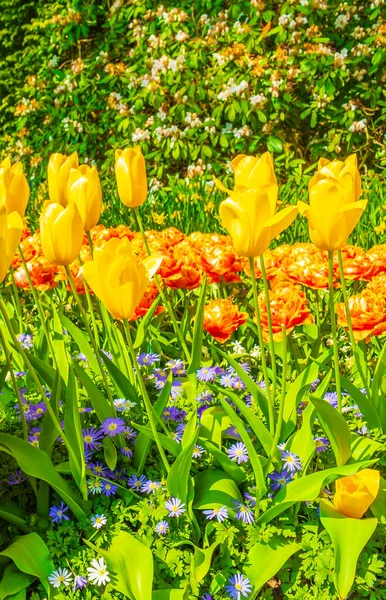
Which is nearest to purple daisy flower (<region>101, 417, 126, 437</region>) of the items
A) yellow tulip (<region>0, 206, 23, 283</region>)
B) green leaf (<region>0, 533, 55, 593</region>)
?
green leaf (<region>0, 533, 55, 593</region>)

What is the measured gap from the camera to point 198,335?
1.68m

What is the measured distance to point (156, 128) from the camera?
5113 mm

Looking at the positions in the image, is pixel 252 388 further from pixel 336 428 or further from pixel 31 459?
pixel 31 459

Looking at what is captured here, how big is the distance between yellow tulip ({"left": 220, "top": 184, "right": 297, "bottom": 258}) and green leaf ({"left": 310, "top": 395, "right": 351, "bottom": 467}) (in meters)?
0.31

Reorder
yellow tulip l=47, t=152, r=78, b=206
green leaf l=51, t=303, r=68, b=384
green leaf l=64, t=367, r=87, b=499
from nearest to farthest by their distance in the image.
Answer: green leaf l=64, t=367, r=87, b=499, yellow tulip l=47, t=152, r=78, b=206, green leaf l=51, t=303, r=68, b=384

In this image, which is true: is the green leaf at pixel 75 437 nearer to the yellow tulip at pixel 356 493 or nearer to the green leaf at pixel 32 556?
the green leaf at pixel 32 556

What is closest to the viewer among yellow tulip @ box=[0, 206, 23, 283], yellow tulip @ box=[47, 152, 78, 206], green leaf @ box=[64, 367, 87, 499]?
yellow tulip @ box=[0, 206, 23, 283]

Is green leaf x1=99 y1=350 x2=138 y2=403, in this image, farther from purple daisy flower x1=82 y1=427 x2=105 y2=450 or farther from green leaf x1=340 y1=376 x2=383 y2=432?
green leaf x1=340 y1=376 x2=383 y2=432

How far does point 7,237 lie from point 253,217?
1.44 feet

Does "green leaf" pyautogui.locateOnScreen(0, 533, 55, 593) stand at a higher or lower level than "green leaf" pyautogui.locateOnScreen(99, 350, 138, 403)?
lower

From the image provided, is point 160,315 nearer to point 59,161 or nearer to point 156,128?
point 59,161

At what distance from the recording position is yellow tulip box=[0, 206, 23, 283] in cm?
113

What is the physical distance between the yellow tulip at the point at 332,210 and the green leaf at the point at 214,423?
1.75 ft

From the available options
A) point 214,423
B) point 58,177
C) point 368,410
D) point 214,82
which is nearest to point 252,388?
point 214,423
